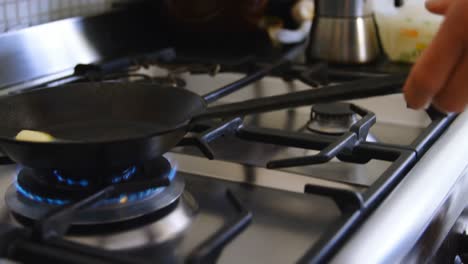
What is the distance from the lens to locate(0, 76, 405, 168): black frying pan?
0.53 meters

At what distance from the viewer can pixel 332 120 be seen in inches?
31.3

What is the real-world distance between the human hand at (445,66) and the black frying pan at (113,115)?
1.0 inches

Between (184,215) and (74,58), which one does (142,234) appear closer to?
(184,215)

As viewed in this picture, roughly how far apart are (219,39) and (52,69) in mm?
325

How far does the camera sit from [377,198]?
0.56 m

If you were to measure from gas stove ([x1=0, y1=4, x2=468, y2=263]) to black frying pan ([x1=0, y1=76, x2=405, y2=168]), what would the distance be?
0.02 metres

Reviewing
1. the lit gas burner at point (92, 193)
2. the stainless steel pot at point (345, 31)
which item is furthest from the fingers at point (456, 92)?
the stainless steel pot at point (345, 31)

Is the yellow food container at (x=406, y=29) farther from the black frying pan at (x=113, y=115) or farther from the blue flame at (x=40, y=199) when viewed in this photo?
the blue flame at (x=40, y=199)

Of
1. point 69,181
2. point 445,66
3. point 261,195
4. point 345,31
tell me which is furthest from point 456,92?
point 345,31

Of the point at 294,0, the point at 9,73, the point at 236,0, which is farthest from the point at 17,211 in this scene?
the point at 294,0

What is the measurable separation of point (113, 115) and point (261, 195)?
0.20 meters

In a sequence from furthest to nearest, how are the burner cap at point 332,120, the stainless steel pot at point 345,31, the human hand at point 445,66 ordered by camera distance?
the stainless steel pot at point 345,31 → the burner cap at point 332,120 → the human hand at point 445,66

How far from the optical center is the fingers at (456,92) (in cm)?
49

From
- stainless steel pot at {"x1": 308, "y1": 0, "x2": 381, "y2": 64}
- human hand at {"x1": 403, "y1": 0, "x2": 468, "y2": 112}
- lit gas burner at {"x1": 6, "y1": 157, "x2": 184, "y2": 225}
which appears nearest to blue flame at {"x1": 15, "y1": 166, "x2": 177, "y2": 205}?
lit gas burner at {"x1": 6, "y1": 157, "x2": 184, "y2": 225}
